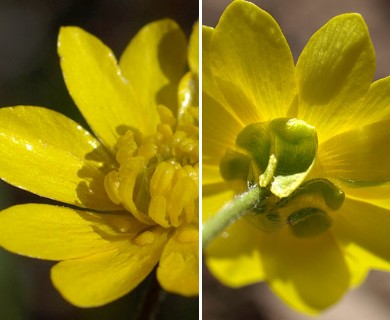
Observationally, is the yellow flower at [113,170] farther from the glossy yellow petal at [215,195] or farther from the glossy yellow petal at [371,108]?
the glossy yellow petal at [371,108]

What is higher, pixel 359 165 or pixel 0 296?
pixel 359 165

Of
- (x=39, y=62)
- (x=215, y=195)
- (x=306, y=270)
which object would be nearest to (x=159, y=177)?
(x=215, y=195)

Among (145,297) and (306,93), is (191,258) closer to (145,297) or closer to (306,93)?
(145,297)

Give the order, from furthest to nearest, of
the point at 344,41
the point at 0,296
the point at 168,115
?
1. the point at 0,296
2. the point at 168,115
3. the point at 344,41

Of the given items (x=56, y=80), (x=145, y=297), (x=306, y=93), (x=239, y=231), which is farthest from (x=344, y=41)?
(x=56, y=80)

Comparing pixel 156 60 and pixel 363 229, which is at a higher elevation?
pixel 156 60

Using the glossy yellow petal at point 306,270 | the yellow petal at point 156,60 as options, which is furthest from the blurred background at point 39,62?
the glossy yellow petal at point 306,270

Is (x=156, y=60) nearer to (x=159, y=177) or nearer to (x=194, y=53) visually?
(x=194, y=53)
